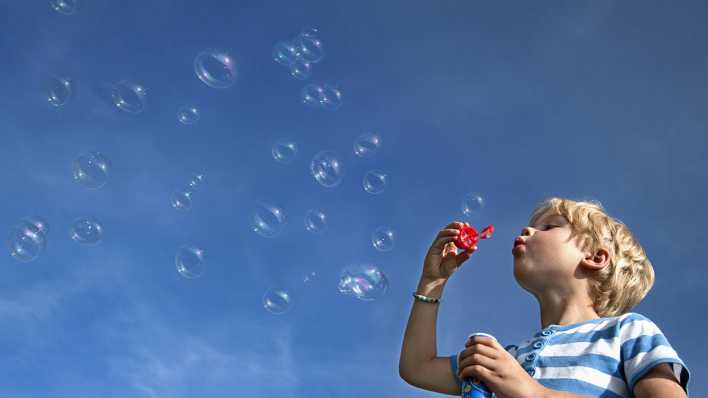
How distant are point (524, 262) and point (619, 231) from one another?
0.73 meters

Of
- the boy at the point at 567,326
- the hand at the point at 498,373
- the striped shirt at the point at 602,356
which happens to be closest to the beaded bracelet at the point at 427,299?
the boy at the point at 567,326

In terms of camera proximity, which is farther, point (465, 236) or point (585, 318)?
point (465, 236)

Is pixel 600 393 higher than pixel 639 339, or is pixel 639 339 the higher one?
pixel 639 339

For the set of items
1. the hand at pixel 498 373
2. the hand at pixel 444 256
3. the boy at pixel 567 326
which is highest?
the hand at pixel 444 256

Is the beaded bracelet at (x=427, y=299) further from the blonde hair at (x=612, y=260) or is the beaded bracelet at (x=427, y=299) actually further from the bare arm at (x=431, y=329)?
the blonde hair at (x=612, y=260)

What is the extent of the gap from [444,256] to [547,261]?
639 millimetres

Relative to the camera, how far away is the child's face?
3.45 metres

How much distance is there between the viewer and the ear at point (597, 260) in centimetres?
349

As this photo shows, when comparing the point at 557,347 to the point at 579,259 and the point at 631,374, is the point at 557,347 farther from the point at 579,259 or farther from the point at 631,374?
the point at 579,259

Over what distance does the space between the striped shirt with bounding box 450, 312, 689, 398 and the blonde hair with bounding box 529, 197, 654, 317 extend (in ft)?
1.24

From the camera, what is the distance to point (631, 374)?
274cm

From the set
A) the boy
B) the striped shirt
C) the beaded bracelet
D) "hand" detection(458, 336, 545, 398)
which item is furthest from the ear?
"hand" detection(458, 336, 545, 398)

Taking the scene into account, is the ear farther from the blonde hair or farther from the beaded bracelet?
the beaded bracelet

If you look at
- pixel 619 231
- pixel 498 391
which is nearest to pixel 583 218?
pixel 619 231
